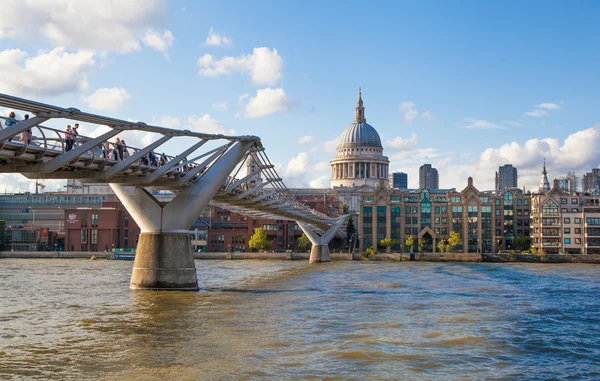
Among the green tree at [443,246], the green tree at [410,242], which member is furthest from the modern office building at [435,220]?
the green tree at [443,246]

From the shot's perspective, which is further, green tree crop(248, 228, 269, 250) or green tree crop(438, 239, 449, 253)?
green tree crop(438, 239, 449, 253)

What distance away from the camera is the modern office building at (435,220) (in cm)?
13962

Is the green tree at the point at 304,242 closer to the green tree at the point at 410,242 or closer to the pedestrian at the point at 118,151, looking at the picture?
the green tree at the point at 410,242

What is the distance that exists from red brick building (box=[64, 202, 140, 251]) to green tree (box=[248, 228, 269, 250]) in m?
23.1

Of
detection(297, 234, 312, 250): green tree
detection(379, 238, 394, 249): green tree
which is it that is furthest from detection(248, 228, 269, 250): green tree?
detection(379, 238, 394, 249): green tree

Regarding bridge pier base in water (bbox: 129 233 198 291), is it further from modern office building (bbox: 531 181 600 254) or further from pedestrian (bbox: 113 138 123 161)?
modern office building (bbox: 531 181 600 254)

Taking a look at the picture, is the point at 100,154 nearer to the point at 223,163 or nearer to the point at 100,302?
the point at 100,302

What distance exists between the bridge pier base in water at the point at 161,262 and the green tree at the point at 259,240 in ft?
275

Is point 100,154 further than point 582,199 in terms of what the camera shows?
No

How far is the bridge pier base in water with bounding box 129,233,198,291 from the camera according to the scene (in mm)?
43312

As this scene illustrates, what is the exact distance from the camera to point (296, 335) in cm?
2683

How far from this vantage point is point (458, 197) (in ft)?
467

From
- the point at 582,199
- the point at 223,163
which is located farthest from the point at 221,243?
the point at 223,163

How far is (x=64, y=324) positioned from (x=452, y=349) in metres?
14.4
